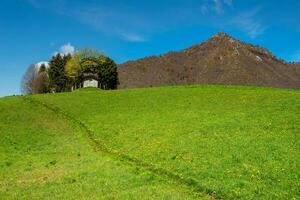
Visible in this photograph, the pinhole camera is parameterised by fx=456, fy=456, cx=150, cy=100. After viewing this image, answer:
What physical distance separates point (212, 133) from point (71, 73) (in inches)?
4401

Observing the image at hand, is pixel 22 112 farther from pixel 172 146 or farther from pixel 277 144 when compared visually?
pixel 277 144

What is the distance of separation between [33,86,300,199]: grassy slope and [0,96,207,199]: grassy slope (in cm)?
240

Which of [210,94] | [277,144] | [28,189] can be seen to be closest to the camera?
[28,189]

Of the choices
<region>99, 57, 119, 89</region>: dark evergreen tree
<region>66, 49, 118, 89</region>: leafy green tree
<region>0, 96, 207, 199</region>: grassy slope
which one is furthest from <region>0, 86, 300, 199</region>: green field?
<region>99, 57, 119, 89</region>: dark evergreen tree

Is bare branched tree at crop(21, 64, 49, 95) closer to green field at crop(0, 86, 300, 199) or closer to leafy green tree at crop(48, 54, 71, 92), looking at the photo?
leafy green tree at crop(48, 54, 71, 92)

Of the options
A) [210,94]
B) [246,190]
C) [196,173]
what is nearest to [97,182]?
[196,173]

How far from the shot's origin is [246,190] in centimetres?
2406

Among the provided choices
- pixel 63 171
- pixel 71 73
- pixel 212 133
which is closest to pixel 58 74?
pixel 71 73

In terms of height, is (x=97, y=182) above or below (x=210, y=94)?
below

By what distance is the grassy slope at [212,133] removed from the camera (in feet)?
86.8

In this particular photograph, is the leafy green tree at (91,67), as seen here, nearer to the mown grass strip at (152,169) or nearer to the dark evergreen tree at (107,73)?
the dark evergreen tree at (107,73)

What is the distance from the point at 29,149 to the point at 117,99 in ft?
111

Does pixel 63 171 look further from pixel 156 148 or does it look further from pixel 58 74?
pixel 58 74

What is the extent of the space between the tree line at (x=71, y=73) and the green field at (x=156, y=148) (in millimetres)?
80459
